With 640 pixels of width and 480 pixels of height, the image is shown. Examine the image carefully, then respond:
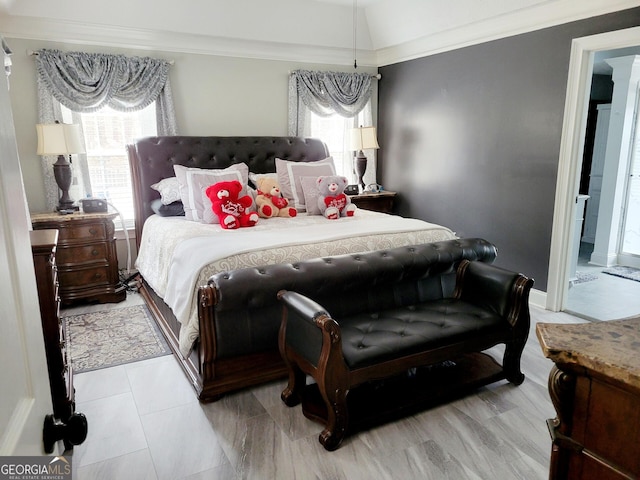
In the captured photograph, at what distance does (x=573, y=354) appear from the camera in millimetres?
882

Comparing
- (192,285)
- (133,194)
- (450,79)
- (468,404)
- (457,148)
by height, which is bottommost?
(468,404)

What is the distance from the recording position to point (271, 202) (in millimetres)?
4020

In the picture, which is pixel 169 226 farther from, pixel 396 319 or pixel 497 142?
pixel 497 142

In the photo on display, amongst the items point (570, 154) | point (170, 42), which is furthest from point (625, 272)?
Result: point (170, 42)

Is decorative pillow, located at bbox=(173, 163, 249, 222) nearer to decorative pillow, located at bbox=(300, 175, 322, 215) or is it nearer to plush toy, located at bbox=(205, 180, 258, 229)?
plush toy, located at bbox=(205, 180, 258, 229)

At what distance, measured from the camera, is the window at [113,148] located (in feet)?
14.5

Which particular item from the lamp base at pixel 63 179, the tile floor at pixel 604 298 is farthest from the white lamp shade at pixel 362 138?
the lamp base at pixel 63 179

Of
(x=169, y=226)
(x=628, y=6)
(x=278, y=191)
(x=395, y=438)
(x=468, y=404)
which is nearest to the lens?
(x=395, y=438)

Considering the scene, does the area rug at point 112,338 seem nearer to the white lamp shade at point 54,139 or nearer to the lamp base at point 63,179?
the lamp base at point 63,179

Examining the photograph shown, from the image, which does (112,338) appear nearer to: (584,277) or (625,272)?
(584,277)

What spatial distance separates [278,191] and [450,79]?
87.4 inches

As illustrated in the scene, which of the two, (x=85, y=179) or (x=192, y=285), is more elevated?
(x=85, y=179)

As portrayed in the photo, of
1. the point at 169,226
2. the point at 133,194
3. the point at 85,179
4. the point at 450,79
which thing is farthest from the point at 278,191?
the point at 450,79

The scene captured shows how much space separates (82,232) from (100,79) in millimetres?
1441
